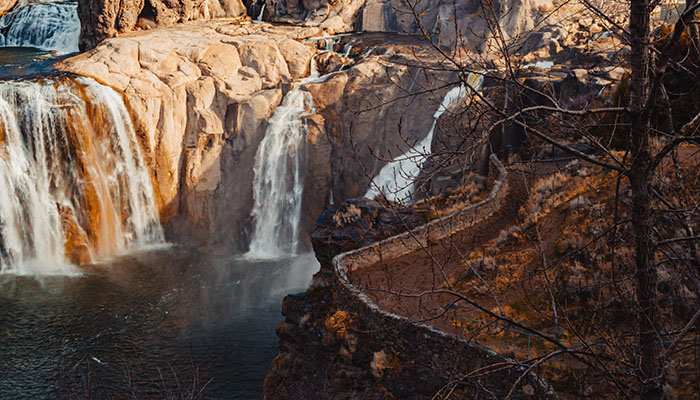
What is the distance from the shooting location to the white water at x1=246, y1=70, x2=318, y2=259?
30375 mm

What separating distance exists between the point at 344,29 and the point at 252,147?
12145mm

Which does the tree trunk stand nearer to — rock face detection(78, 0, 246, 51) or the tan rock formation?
the tan rock formation

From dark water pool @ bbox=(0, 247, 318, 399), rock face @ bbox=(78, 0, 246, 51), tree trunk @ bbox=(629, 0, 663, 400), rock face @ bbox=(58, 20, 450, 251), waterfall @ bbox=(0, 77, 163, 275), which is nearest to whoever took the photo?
tree trunk @ bbox=(629, 0, 663, 400)

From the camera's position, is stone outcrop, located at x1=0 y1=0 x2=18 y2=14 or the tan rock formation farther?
stone outcrop, located at x1=0 y1=0 x2=18 y2=14

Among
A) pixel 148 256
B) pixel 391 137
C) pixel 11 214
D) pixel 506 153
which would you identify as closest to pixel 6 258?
pixel 11 214

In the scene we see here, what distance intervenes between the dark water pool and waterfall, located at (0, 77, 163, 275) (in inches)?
75.5

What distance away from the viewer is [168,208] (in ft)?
101

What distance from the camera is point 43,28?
39.0m

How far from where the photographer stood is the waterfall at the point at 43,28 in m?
38.3

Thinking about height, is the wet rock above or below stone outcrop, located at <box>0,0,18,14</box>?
below

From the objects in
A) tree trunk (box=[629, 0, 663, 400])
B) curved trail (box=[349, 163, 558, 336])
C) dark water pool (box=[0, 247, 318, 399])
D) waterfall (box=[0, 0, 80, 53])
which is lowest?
dark water pool (box=[0, 247, 318, 399])

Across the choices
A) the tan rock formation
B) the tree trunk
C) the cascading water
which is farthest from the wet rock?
the tan rock formation

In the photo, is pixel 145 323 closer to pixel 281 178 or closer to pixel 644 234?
pixel 281 178

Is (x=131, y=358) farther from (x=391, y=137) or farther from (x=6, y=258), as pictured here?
(x=391, y=137)
